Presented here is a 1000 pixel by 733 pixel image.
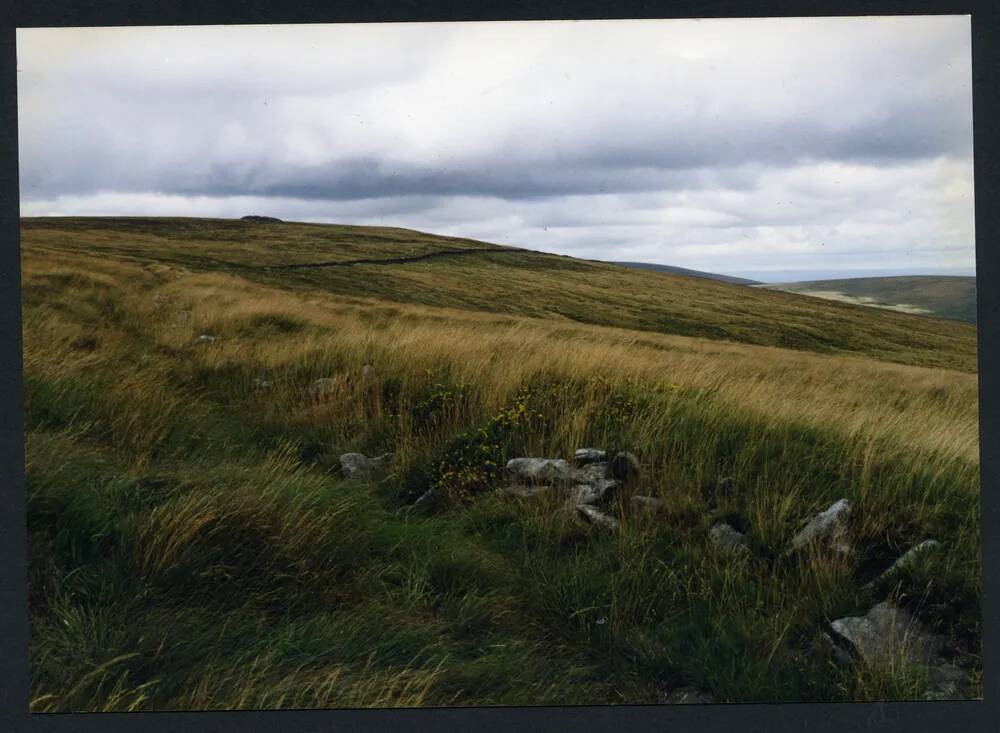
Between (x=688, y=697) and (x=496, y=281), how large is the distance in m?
27.2

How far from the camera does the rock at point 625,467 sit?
15.8ft

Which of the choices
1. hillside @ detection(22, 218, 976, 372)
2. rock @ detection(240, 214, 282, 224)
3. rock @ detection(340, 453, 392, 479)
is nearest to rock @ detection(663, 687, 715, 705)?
rock @ detection(340, 453, 392, 479)

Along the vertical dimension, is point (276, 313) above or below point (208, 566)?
above

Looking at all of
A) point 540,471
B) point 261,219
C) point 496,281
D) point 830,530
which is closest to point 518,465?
point 540,471

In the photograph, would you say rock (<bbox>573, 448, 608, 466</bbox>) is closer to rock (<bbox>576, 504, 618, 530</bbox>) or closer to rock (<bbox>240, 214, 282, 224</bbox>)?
rock (<bbox>576, 504, 618, 530</bbox>)

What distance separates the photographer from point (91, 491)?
4078 mm

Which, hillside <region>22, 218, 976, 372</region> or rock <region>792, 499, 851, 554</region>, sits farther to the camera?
hillside <region>22, 218, 976, 372</region>

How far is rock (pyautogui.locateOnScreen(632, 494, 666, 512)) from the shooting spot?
177 inches

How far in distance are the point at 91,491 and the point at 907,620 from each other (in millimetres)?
4378

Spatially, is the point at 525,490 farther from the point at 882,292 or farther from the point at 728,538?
the point at 882,292

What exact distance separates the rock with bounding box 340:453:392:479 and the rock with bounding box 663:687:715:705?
2346 millimetres

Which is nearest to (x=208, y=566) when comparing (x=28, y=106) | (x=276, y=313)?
(x=28, y=106)

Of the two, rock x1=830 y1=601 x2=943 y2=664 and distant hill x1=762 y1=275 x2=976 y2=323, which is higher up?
distant hill x1=762 y1=275 x2=976 y2=323

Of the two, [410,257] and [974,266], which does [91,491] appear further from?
[410,257]
